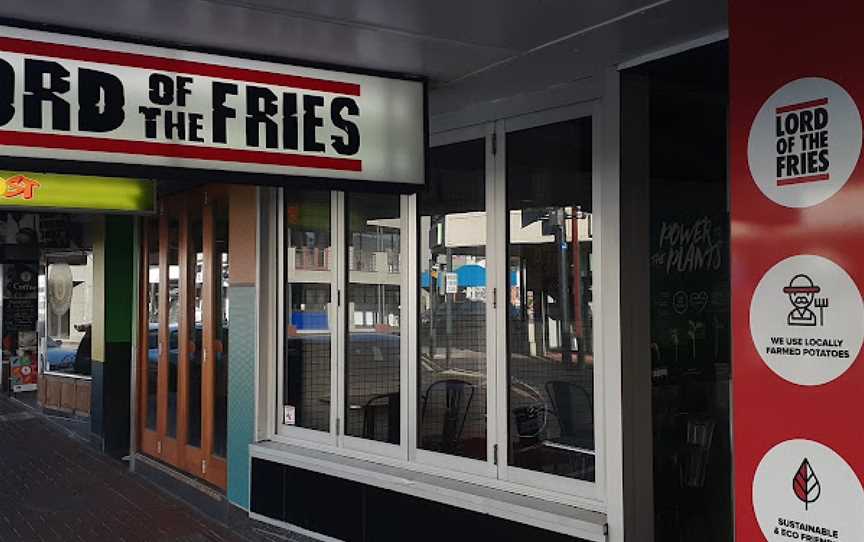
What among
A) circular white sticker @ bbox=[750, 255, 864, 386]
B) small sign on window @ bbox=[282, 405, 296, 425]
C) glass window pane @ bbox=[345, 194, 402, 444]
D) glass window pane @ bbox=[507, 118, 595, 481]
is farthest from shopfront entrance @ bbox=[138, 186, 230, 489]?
circular white sticker @ bbox=[750, 255, 864, 386]

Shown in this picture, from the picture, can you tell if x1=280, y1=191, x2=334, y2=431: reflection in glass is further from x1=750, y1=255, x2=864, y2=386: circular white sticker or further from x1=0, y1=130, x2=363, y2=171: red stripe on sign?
x1=750, y1=255, x2=864, y2=386: circular white sticker

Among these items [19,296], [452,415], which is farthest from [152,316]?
[19,296]

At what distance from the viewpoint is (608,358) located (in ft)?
11.9

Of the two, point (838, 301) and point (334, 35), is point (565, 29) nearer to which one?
point (334, 35)

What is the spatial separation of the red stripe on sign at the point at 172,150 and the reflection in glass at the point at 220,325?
343cm

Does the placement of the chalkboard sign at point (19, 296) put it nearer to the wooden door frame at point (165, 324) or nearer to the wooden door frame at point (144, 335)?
the wooden door frame at point (144, 335)

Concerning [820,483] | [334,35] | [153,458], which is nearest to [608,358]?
[820,483]

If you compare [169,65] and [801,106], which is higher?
[169,65]

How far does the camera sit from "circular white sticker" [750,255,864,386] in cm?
216

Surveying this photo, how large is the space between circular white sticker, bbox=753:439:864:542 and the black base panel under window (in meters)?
1.43

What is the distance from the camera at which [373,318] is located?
16.5 ft

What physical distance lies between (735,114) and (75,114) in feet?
6.77

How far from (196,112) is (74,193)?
12.0 ft

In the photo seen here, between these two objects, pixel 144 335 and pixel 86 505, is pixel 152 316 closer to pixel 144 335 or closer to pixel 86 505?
pixel 144 335
